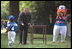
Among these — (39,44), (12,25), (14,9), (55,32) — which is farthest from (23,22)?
(39,44)

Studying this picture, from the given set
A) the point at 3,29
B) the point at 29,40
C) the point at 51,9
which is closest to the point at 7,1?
the point at 3,29

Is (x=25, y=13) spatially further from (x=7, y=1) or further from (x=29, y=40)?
(x=29, y=40)

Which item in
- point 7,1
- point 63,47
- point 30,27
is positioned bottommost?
point 63,47

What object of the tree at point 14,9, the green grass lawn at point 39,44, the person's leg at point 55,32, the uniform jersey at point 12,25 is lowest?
the green grass lawn at point 39,44

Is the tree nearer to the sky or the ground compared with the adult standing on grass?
nearer to the sky

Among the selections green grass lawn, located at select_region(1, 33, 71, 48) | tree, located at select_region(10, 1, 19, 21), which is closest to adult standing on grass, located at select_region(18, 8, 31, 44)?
green grass lawn, located at select_region(1, 33, 71, 48)

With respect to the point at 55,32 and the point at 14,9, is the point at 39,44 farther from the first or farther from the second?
the point at 55,32

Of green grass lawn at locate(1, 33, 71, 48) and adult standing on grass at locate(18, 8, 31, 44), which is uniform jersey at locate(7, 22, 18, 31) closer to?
adult standing on grass at locate(18, 8, 31, 44)

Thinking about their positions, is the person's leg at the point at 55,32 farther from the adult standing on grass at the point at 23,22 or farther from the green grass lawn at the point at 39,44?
the adult standing on grass at the point at 23,22

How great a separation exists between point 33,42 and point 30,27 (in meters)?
0.86

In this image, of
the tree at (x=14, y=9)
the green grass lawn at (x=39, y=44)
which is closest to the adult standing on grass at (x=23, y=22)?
the green grass lawn at (x=39, y=44)

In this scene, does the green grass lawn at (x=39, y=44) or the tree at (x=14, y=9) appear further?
the tree at (x=14, y=9)

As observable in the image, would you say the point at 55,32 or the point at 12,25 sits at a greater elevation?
the point at 12,25

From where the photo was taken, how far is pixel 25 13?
8.58m
